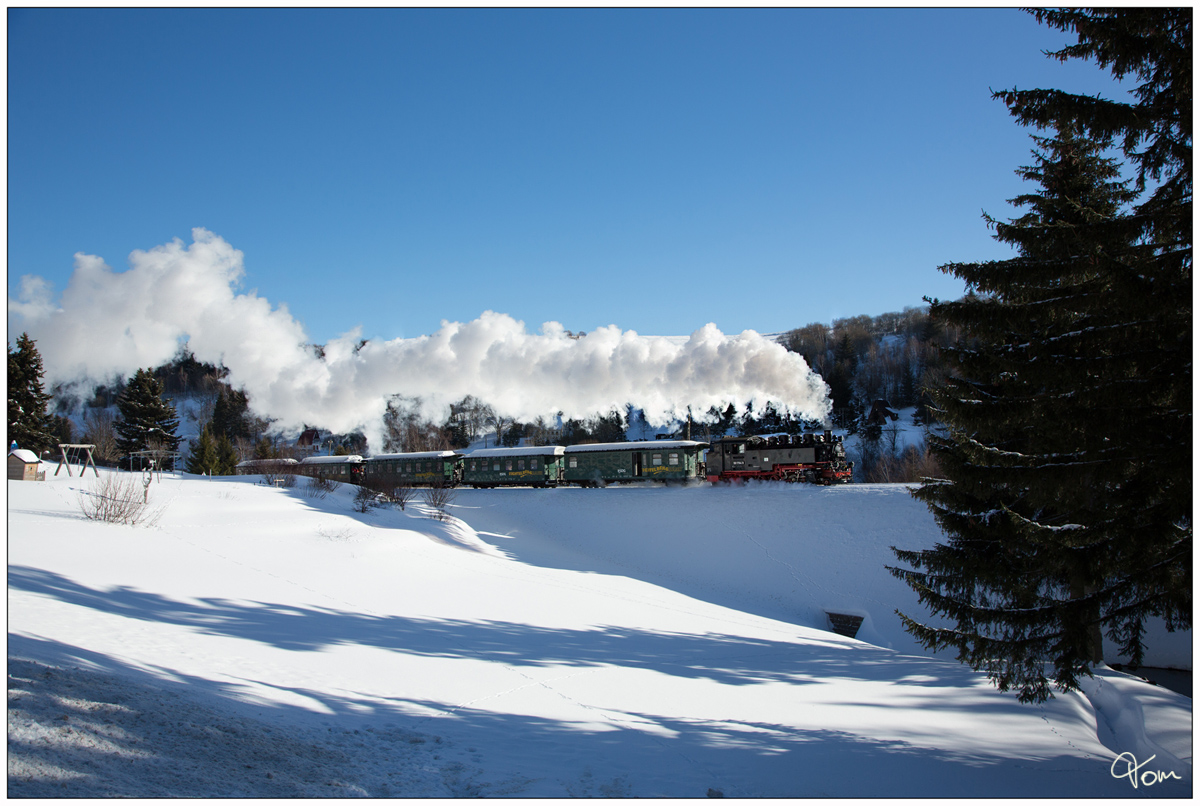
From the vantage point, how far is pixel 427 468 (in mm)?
39406

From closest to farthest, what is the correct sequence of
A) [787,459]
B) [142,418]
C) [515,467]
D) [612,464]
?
[787,459]
[612,464]
[515,467]
[142,418]

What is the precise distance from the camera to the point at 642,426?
8081cm

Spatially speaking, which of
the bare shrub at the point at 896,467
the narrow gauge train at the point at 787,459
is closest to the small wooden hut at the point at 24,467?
the narrow gauge train at the point at 787,459

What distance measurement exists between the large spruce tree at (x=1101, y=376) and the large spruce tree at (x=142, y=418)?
2268 inches

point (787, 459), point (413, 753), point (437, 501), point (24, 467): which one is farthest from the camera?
point (437, 501)

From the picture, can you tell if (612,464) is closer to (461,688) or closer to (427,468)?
(427,468)

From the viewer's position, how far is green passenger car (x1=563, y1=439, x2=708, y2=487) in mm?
31703

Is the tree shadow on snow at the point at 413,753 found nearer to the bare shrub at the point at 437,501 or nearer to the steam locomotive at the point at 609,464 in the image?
the bare shrub at the point at 437,501

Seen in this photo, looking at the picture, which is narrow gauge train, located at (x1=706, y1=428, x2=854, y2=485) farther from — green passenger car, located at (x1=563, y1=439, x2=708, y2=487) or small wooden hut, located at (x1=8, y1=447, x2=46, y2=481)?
small wooden hut, located at (x1=8, y1=447, x2=46, y2=481)

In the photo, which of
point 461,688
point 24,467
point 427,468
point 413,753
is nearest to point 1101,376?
point 413,753

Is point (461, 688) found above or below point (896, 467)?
below

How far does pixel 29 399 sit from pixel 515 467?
30.3m

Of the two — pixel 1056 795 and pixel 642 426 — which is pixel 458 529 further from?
pixel 642 426

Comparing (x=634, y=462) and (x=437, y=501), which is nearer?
(x=437, y=501)
